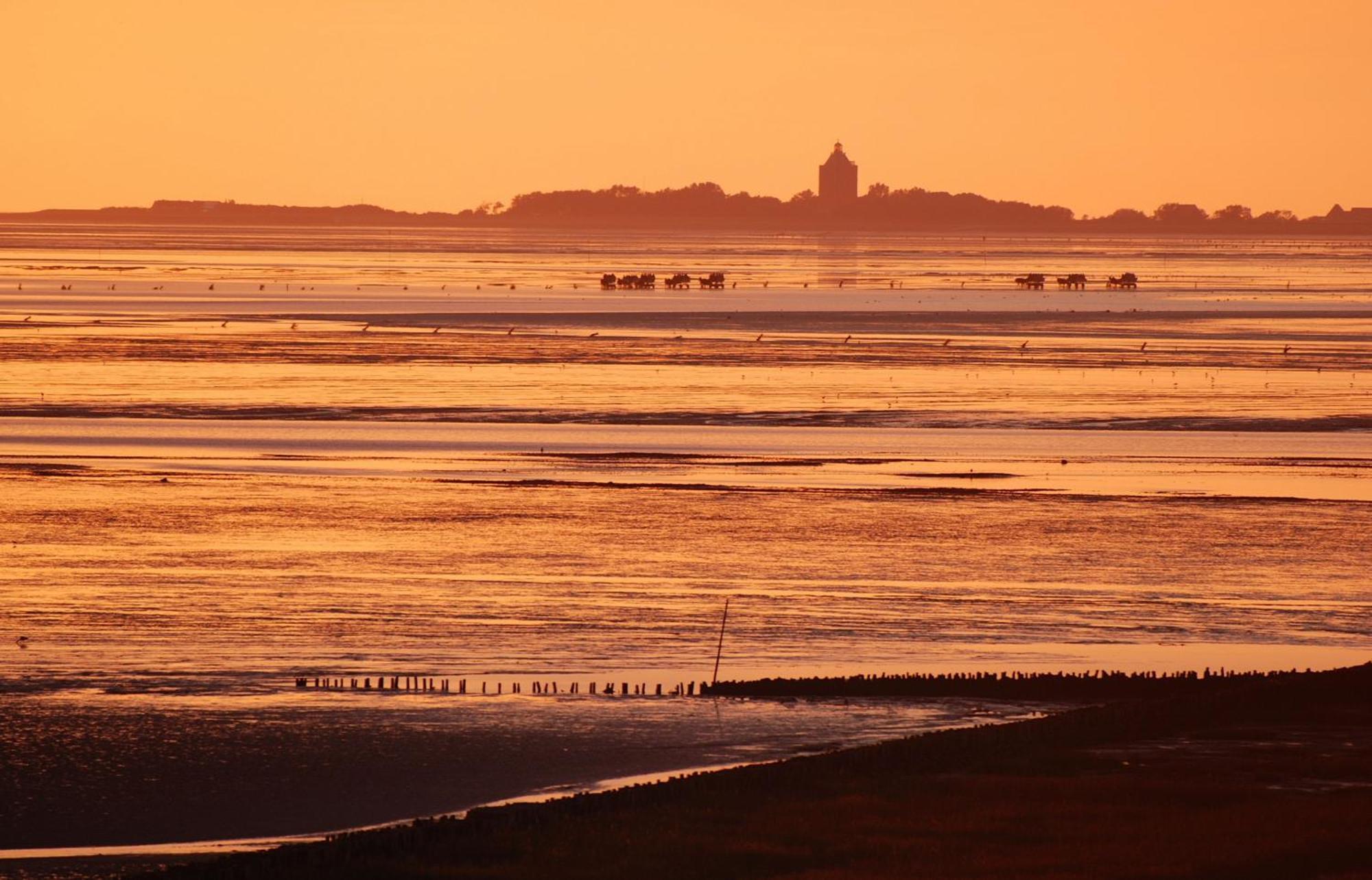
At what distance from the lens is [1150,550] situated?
30047 mm

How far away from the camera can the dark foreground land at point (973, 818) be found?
51.0ft

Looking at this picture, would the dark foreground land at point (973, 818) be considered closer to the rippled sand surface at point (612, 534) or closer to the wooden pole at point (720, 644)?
the rippled sand surface at point (612, 534)

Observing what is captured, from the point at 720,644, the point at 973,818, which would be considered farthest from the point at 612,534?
the point at 973,818

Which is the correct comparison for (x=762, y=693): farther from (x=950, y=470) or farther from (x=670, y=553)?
(x=950, y=470)

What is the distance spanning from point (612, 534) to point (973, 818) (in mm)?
14790

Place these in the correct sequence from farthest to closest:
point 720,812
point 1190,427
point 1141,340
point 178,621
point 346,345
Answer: point 1141,340
point 346,345
point 1190,427
point 178,621
point 720,812

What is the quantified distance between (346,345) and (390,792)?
52.0 m

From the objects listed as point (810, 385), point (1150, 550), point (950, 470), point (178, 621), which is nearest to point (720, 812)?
point (178, 621)

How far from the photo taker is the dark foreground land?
15555 mm

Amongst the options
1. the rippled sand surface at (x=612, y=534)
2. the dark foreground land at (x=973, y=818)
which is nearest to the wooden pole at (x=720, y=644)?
the rippled sand surface at (x=612, y=534)

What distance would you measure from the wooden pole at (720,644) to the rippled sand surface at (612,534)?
3.9 inches

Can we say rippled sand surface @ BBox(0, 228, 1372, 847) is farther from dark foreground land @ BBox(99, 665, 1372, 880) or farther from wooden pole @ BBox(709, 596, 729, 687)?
dark foreground land @ BBox(99, 665, 1372, 880)

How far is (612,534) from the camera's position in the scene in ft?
102

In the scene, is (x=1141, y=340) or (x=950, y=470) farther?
(x=1141, y=340)
